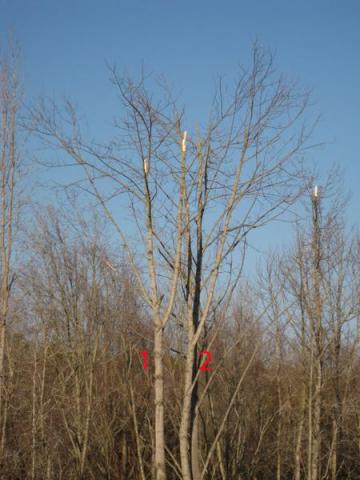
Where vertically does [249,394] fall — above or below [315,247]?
below

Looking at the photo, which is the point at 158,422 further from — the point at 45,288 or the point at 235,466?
the point at 45,288

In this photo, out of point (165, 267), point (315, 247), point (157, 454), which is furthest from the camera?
point (315, 247)

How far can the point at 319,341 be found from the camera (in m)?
11.7

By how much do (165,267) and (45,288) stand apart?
883 centimetres

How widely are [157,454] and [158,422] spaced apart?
0.78 feet

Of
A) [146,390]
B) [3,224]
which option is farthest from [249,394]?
[3,224]

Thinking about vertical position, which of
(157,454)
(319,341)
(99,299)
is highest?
(99,299)

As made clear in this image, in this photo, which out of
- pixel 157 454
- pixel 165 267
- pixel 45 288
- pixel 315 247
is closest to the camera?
pixel 157 454

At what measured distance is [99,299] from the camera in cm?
1413

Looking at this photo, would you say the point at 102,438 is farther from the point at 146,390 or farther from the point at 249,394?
the point at 249,394

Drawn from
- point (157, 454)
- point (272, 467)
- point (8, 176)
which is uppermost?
point (8, 176)

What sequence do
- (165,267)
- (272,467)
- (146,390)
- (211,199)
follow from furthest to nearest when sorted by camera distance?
(272,467) → (146,390) → (165,267) → (211,199)

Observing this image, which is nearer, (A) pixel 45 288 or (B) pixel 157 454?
(B) pixel 157 454

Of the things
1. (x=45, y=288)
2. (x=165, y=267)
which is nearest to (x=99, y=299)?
(x=45, y=288)
